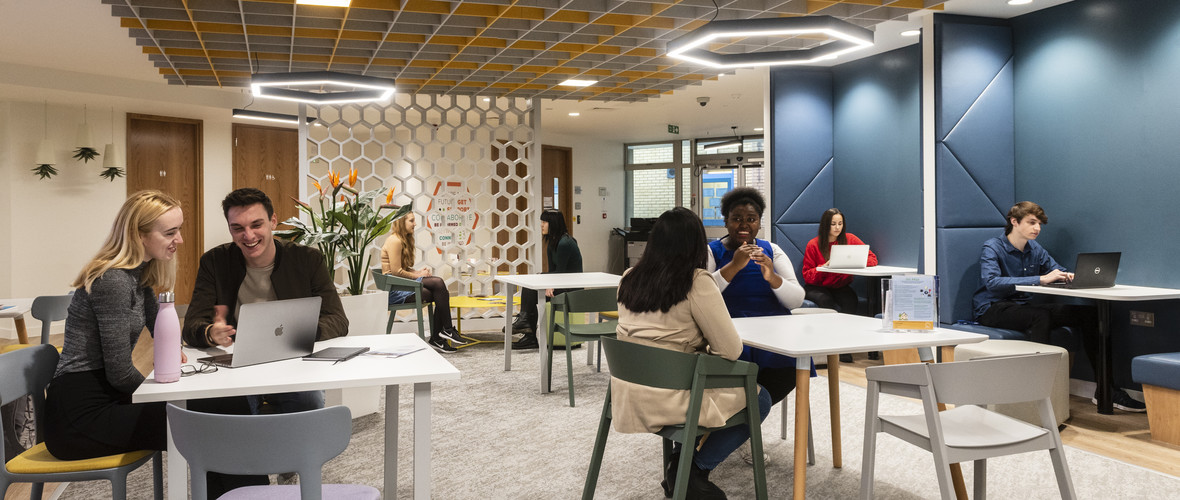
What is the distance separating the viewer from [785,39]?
5.55 meters

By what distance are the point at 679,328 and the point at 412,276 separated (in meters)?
4.34

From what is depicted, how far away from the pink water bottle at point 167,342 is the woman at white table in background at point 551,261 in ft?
14.0

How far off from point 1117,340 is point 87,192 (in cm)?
985

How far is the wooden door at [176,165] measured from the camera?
865 cm

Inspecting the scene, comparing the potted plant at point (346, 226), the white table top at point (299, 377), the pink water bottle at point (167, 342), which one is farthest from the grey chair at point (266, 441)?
the potted plant at point (346, 226)

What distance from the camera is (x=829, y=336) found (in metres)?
2.77

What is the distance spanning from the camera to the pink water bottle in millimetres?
2006

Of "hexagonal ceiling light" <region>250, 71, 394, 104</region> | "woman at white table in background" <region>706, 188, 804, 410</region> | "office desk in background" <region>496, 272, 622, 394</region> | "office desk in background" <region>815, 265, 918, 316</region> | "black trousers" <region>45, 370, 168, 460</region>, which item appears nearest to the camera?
"black trousers" <region>45, 370, 168, 460</region>

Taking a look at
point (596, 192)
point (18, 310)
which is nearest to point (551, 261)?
point (18, 310)

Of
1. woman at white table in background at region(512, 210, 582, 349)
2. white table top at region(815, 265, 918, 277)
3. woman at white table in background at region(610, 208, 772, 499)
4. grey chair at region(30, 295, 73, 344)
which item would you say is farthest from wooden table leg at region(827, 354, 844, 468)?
→ grey chair at region(30, 295, 73, 344)

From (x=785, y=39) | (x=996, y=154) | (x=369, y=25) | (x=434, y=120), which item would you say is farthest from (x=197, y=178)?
(x=996, y=154)

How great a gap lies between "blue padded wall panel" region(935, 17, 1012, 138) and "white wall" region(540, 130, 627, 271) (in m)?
8.26

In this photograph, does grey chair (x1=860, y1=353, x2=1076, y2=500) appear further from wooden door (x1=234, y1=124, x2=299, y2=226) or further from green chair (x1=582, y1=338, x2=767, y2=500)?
wooden door (x1=234, y1=124, x2=299, y2=226)

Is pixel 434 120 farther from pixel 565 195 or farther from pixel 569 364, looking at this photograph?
pixel 569 364
